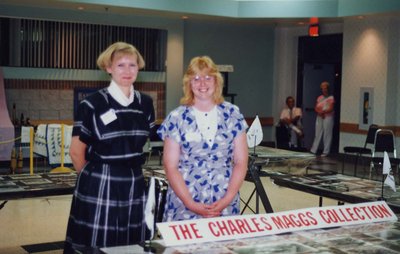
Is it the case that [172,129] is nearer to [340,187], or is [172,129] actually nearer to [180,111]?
[180,111]

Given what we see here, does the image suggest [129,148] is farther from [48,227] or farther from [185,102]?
[48,227]

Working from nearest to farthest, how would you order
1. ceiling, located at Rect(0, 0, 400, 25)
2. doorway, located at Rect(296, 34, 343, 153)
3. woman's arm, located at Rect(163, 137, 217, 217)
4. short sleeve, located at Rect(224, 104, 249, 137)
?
woman's arm, located at Rect(163, 137, 217, 217) < short sleeve, located at Rect(224, 104, 249, 137) < ceiling, located at Rect(0, 0, 400, 25) < doorway, located at Rect(296, 34, 343, 153)

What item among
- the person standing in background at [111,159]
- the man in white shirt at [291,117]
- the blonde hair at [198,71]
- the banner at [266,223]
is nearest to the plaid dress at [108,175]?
the person standing in background at [111,159]

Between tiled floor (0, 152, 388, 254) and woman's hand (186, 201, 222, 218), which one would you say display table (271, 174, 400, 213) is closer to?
woman's hand (186, 201, 222, 218)

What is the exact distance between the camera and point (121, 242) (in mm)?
3623

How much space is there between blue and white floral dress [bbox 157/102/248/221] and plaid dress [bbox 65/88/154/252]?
0.73ft

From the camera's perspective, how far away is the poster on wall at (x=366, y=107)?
13.0 metres

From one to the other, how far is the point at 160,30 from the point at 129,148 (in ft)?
33.4

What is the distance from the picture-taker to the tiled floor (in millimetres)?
6059

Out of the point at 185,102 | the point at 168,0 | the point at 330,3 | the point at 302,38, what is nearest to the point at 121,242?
the point at 185,102

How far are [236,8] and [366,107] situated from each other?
325 centimetres

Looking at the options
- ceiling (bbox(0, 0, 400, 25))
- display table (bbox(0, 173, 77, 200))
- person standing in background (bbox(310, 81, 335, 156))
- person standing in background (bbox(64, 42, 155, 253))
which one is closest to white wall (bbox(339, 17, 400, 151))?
person standing in background (bbox(310, 81, 335, 156))

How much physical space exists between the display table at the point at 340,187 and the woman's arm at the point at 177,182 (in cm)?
142

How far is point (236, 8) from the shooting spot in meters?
12.8
